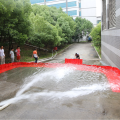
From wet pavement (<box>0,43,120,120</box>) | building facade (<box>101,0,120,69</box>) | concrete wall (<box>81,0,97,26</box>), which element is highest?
concrete wall (<box>81,0,97,26</box>)

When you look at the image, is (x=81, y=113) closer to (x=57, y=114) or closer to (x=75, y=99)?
(x=57, y=114)

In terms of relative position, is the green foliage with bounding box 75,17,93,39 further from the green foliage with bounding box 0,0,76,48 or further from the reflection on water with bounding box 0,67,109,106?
the reflection on water with bounding box 0,67,109,106

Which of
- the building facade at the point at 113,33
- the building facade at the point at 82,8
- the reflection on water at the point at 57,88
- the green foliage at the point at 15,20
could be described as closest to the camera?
the reflection on water at the point at 57,88

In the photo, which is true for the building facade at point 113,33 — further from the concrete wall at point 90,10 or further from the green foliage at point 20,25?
the concrete wall at point 90,10

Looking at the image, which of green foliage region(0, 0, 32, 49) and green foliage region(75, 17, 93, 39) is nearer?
green foliage region(0, 0, 32, 49)

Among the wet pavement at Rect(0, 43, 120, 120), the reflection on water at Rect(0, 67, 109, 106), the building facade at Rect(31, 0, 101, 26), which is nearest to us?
the wet pavement at Rect(0, 43, 120, 120)

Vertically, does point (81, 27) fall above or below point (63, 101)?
above

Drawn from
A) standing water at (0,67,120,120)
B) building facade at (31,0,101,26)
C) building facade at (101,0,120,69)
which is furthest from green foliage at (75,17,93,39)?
standing water at (0,67,120,120)

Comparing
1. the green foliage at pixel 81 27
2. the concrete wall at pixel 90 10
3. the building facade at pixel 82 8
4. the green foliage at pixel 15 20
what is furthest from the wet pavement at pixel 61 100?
the concrete wall at pixel 90 10

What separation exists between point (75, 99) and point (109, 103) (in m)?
1.22

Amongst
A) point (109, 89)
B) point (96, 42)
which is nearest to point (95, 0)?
point (96, 42)

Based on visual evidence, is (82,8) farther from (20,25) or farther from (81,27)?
(20,25)

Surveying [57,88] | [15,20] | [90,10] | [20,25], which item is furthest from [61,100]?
[90,10]

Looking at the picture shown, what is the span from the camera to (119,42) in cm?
1130
